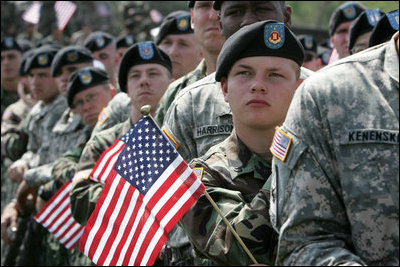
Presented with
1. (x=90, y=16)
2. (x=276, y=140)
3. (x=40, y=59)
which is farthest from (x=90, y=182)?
(x=90, y=16)

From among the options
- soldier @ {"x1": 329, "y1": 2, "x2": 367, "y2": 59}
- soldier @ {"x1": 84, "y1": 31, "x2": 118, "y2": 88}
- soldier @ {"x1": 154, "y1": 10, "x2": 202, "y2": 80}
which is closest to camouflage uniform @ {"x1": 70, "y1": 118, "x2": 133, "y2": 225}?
soldier @ {"x1": 154, "y1": 10, "x2": 202, "y2": 80}

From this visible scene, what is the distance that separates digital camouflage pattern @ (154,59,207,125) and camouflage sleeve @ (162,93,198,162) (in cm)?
73

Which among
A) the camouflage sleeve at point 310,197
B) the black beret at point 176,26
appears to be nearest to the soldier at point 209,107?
the camouflage sleeve at point 310,197

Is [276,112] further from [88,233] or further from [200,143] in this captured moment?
[88,233]

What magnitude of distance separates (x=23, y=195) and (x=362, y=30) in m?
4.45

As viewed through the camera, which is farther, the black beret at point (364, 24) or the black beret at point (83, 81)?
the black beret at point (83, 81)

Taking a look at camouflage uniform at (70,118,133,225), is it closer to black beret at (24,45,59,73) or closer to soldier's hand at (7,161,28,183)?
soldier's hand at (7,161,28,183)

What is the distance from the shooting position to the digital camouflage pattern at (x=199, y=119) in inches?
192

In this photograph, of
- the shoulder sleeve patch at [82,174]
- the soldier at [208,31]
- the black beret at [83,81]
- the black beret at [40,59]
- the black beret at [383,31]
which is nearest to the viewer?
the black beret at [383,31]

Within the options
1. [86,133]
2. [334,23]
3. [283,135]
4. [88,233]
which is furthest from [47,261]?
[283,135]

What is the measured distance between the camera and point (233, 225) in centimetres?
370

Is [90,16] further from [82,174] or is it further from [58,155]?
[82,174]

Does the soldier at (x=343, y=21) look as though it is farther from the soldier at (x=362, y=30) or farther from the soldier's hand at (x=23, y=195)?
the soldier's hand at (x=23, y=195)

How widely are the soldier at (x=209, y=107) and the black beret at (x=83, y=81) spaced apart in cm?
347
